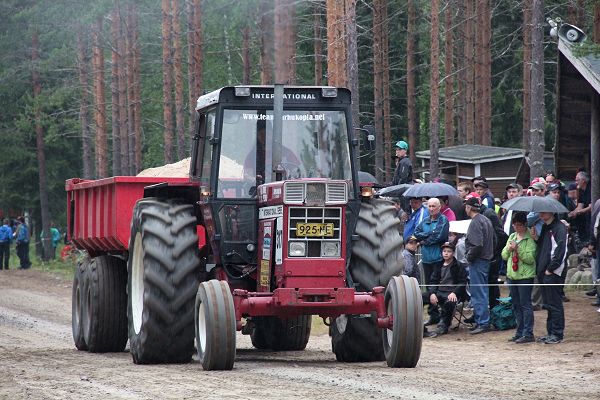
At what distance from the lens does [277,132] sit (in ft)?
42.0

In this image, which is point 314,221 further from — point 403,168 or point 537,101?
point 537,101

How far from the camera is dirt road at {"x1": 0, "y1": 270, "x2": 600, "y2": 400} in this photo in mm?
10180

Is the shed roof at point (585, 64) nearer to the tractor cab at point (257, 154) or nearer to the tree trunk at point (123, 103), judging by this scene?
the tractor cab at point (257, 154)

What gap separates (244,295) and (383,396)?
9.49 ft

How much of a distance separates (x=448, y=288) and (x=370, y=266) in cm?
570

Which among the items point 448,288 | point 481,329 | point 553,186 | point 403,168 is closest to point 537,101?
point 403,168

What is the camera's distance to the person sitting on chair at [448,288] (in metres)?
Answer: 18.2

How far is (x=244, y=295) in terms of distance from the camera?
1230 cm

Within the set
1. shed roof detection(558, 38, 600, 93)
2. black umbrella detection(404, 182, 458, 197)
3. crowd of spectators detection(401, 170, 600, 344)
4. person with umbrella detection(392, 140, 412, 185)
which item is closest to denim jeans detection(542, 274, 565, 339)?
crowd of spectators detection(401, 170, 600, 344)

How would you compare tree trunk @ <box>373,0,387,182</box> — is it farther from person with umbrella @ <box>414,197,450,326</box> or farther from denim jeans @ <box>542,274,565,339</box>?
denim jeans @ <box>542,274,565,339</box>

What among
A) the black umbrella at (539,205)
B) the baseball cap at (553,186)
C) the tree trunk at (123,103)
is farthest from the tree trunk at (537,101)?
the tree trunk at (123,103)

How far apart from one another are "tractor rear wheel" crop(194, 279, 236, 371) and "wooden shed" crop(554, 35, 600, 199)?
9320 millimetres

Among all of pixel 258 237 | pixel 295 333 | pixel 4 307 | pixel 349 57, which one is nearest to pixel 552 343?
pixel 295 333

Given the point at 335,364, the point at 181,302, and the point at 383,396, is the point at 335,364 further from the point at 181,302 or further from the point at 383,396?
the point at 383,396
